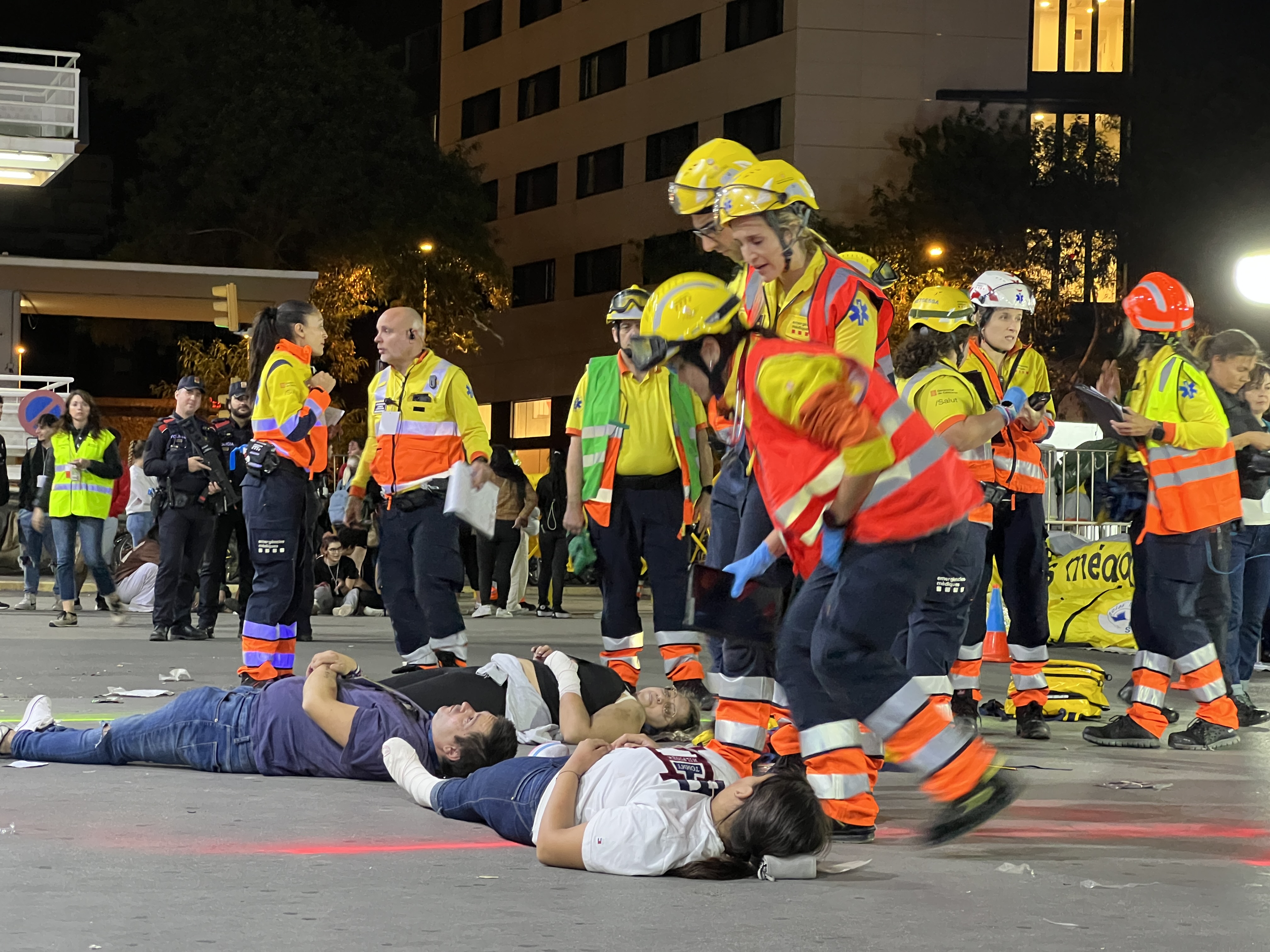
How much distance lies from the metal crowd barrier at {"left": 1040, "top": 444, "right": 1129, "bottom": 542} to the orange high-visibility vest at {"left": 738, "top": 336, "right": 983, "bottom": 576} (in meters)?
11.2


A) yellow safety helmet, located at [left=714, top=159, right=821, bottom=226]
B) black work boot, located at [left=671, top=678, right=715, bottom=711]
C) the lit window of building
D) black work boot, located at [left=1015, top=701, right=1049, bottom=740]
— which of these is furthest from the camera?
the lit window of building

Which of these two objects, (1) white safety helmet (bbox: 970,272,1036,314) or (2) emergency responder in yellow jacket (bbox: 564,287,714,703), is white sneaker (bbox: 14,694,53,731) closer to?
(2) emergency responder in yellow jacket (bbox: 564,287,714,703)

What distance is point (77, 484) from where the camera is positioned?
48.3 ft

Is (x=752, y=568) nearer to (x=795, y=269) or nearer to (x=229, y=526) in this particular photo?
(x=795, y=269)

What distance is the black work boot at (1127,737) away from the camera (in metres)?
7.65

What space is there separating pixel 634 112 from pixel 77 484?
118 feet

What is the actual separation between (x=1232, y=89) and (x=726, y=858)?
33848 millimetres

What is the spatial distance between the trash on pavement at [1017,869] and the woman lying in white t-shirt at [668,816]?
0.58 metres

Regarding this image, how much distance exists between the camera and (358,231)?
3778cm

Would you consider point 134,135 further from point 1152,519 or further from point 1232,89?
point 1152,519

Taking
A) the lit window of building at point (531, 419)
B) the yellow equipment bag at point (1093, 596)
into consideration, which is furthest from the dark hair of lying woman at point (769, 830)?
the lit window of building at point (531, 419)

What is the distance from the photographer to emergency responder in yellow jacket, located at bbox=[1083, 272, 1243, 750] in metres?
7.55

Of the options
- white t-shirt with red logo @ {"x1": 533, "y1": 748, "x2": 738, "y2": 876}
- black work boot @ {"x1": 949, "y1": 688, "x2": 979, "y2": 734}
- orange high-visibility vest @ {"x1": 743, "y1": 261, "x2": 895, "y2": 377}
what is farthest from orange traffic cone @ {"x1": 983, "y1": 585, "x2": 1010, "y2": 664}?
white t-shirt with red logo @ {"x1": 533, "y1": 748, "x2": 738, "y2": 876}

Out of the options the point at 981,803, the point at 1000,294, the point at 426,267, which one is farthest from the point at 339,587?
the point at 426,267
